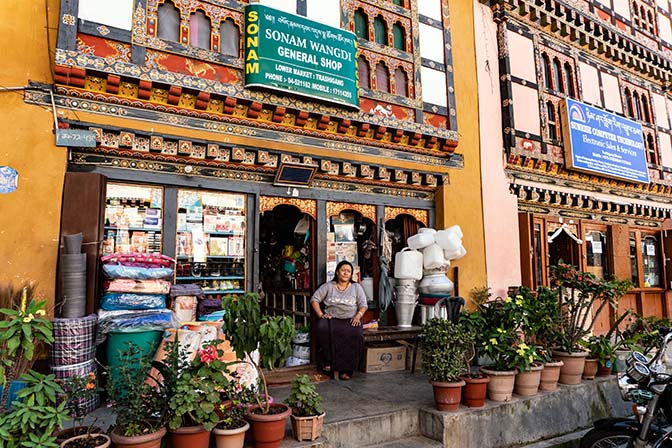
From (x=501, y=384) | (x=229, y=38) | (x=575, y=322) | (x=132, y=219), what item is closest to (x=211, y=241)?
(x=132, y=219)

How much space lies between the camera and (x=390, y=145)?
7.39 metres

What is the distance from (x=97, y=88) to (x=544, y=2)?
8.88m

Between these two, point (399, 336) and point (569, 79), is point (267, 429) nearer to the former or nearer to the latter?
point (399, 336)

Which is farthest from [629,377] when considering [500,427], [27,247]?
[27,247]

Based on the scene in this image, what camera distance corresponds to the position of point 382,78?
24.5 feet

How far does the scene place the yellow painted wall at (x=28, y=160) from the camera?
180 inches

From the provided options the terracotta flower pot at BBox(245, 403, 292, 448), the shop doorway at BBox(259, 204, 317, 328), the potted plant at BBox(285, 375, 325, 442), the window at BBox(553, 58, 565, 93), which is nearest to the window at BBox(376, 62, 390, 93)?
the shop doorway at BBox(259, 204, 317, 328)

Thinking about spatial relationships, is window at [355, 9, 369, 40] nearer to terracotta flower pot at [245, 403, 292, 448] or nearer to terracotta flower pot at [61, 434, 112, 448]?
terracotta flower pot at [245, 403, 292, 448]

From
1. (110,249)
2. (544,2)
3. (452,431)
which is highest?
(544,2)

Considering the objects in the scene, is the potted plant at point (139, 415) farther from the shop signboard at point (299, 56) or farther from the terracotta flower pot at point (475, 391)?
the shop signboard at point (299, 56)

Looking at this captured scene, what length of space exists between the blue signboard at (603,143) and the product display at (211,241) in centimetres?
733

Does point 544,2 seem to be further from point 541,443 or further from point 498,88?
point 541,443

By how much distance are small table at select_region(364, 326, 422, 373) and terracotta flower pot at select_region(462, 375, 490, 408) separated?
1.59 m

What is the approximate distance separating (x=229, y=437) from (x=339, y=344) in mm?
2589
